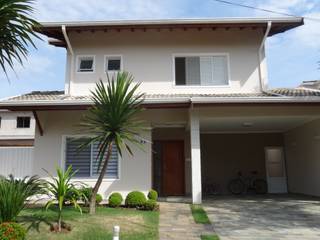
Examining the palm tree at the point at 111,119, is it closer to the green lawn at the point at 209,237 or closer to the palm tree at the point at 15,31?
the palm tree at the point at 15,31

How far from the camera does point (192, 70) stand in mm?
13391

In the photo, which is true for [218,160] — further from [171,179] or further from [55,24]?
[55,24]

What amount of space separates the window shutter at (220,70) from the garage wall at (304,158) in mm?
3721

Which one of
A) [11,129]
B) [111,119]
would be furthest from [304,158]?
[11,129]

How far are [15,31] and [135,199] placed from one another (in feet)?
19.2

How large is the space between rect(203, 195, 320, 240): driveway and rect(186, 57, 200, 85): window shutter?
4884 millimetres

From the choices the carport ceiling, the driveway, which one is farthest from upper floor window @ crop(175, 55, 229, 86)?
the driveway

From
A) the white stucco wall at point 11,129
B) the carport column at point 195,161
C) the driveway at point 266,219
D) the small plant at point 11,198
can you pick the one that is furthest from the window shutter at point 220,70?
the white stucco wall at point 11,129

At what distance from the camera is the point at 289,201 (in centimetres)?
A: 1185

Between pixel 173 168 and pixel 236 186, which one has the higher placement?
pixel 173 168

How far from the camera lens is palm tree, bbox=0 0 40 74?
7168 mm

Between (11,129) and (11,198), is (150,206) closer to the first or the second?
(11,198)

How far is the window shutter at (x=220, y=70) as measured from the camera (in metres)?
13.3

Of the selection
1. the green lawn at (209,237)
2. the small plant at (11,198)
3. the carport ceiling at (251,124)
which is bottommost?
the green lawn at (209,237)
